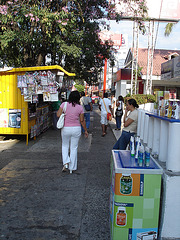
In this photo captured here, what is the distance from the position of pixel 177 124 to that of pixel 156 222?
111 cm

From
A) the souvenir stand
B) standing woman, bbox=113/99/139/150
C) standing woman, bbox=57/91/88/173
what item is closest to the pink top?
standing woman, bbox=57/91/88/173

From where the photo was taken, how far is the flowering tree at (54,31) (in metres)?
8.45

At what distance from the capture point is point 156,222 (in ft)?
9.14

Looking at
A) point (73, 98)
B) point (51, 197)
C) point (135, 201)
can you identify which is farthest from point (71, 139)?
point (135, 201)

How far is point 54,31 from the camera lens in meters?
9.93

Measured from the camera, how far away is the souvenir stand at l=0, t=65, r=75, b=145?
7801mm

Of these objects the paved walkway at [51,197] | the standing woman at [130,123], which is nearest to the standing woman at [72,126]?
the paved walkway at [51,197]

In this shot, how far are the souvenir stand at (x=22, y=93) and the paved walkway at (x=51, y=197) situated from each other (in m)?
1.11

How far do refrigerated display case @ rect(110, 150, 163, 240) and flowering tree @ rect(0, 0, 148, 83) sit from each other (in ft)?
22.0

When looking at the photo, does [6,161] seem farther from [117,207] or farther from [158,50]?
[158,50]

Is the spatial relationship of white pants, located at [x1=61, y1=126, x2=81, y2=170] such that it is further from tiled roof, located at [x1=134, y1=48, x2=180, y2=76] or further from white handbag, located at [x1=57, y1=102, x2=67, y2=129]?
tiled roof, located at [x1=134, y1=48, x2=180, y2=76]

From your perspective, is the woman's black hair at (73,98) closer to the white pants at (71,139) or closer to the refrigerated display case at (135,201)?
the white pants at (71,139)

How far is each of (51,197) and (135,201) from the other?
1.89m

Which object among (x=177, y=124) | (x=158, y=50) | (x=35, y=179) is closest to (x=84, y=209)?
(x=35, y=179)
